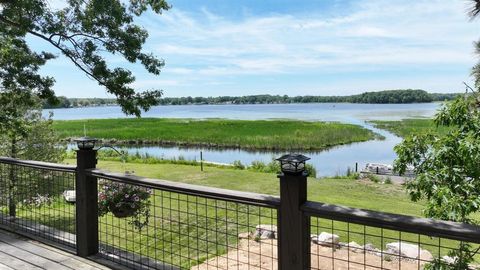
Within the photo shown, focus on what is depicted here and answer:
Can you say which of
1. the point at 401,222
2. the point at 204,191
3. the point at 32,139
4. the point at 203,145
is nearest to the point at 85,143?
the point at 204,191

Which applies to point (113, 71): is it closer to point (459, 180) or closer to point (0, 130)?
point (0, 130)

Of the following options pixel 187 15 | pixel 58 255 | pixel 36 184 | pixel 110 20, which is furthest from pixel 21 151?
pixel 187 15

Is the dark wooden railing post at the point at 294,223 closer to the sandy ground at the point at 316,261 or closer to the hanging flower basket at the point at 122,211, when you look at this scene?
the sandy ground at the point at 316,261

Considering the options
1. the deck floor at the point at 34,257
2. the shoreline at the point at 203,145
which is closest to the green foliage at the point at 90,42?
the deck floor at the point at 34,257

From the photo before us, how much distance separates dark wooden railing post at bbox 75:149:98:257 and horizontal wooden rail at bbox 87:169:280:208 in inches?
4.4

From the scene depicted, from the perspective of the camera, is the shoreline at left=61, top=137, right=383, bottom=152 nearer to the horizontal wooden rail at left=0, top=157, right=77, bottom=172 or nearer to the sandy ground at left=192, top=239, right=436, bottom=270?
the sandy ground at left=192, top=239, right=436, bottom=270

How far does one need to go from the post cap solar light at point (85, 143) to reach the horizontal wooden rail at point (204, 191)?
0.23m

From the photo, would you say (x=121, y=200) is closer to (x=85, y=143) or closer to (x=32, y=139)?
(x=85, y=143)

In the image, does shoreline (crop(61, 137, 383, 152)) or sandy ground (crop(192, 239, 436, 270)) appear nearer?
sandy ground (crop(192, 239, 436, 270))

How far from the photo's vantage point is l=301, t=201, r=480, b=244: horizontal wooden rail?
1835mm

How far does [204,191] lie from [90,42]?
5.42 metres

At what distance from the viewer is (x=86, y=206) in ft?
12.3


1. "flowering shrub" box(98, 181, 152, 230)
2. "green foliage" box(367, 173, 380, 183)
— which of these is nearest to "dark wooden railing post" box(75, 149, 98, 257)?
"flowering shrub" box(98, 181, 152, 230)

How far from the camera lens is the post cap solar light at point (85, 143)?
12.2 ft
